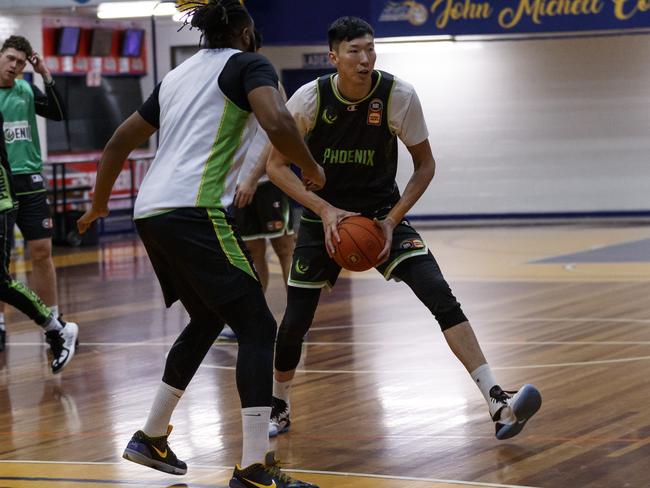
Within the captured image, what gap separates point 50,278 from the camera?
820 centimetres

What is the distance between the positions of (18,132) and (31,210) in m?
0.57

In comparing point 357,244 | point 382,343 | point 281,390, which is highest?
point 357,244

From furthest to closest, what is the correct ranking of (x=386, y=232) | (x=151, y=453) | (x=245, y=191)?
(x=245, y=191) → (x=386, y=232) → (x=151, y=453)

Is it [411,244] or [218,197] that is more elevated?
[218,197]

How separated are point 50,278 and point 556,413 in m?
3.83

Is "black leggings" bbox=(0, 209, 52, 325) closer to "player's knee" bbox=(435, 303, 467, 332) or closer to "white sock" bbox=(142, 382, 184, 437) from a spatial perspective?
"white sock" bbox=(142, 382, 184, 437)

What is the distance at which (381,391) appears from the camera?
6422 mm

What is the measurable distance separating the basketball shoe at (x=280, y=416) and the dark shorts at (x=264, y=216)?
2.74 meters

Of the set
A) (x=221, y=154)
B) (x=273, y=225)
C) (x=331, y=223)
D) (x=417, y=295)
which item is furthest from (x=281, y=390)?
(x=273, y=225)

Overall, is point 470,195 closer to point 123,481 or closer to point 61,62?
point 61,62

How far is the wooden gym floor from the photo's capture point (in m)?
4.86

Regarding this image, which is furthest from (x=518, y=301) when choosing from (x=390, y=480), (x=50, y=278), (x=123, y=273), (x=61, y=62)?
(x=61, y=62)

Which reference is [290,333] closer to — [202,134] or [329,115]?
[329,115]

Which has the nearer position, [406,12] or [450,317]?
[450,317]
